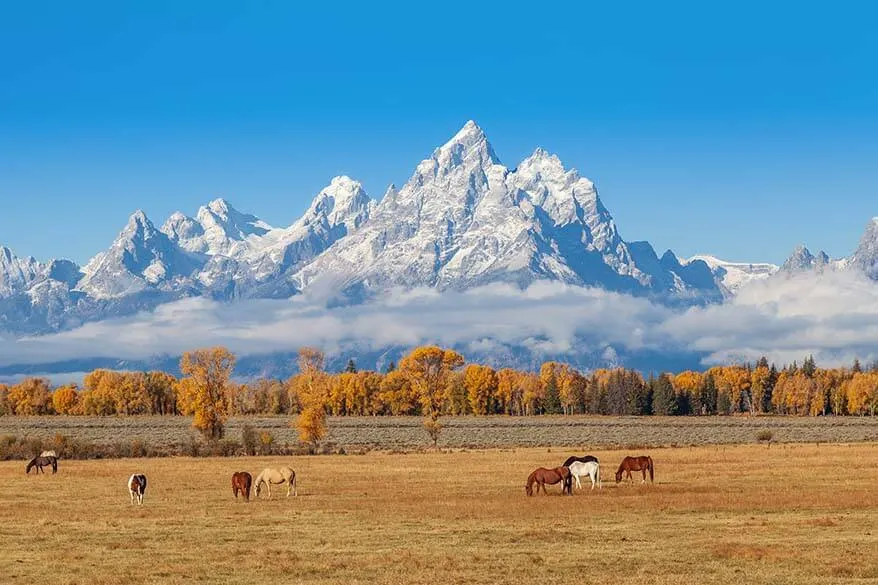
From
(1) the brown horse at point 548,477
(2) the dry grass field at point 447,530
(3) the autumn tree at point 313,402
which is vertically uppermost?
(3) the autumn tree at point 313,402

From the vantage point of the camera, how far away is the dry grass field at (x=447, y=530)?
2700 cm

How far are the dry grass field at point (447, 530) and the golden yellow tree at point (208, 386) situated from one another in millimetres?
34903

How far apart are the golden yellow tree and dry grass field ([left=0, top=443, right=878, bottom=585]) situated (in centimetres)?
3490

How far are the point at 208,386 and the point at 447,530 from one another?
64.6m

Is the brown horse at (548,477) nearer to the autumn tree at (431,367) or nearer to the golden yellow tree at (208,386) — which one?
the golden yellow tree at (208,386)

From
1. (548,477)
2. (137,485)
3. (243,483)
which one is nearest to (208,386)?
(243,483)

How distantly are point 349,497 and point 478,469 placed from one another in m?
17.5

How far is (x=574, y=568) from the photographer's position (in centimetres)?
2730

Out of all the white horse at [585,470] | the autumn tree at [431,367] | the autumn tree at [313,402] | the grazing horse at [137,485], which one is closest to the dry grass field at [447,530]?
the grazing horse at [137,485]

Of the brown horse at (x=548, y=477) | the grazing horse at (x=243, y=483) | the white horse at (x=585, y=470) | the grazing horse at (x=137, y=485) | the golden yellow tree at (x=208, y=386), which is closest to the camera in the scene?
the grazing horse at (x=137, y=485)

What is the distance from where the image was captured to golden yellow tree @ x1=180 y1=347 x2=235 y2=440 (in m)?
95.8

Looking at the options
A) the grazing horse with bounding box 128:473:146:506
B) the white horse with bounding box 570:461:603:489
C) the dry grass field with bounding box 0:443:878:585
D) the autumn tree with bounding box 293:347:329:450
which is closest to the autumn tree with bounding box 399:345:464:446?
the autumn tree with bounding box 293:347:329:450

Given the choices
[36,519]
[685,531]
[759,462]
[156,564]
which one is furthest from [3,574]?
[759,462]

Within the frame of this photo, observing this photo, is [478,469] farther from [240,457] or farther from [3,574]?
[3,574]
